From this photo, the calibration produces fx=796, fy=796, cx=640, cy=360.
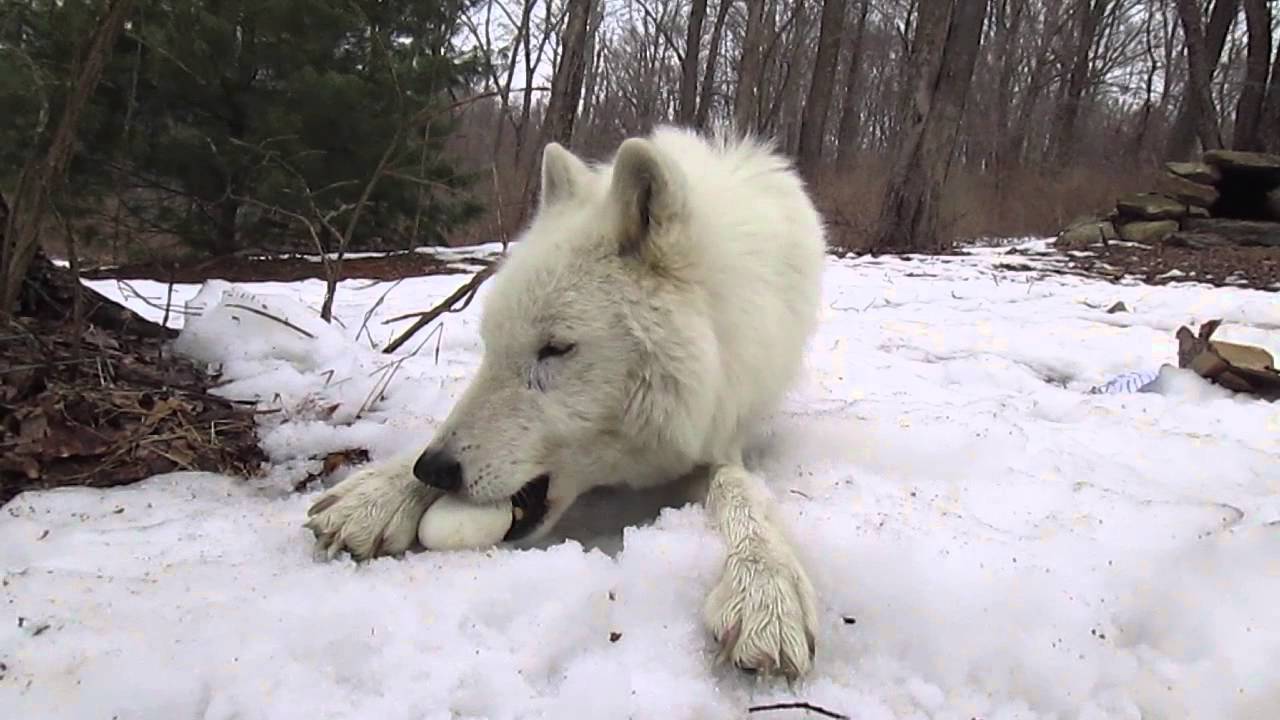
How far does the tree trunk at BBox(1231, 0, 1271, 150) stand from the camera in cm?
1543

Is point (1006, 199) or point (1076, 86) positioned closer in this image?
point (1006, 199)

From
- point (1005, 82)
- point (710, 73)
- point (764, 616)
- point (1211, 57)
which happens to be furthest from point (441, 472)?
point (1005, 82)

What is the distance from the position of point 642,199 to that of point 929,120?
31.4ft

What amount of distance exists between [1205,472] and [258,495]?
9.25 feet

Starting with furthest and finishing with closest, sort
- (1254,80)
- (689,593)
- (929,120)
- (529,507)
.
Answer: (1254,80), (929,120), (529,507), (689,593)

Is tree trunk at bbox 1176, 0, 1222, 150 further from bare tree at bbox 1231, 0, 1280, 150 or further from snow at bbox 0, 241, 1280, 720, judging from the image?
snow at bbox 0, 241, 1280, 720

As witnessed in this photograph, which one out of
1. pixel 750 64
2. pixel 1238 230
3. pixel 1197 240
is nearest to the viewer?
pixel 1197 240

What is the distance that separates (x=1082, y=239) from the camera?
1210cm

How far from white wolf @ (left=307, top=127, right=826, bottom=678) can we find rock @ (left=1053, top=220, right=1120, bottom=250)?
1121 centimetres

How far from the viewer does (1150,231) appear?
1185 centimetres

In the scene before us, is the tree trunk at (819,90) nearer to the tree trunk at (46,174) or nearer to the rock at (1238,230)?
the rock at (1238,230)

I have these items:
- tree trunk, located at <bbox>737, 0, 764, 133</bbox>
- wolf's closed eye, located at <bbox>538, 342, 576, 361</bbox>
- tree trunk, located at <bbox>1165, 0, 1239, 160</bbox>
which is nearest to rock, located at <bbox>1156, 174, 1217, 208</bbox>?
tree trunk, located at <bbox>737, 0, 764, 133</bbox>

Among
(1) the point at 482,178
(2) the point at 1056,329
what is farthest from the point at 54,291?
(1) the point at 482,178

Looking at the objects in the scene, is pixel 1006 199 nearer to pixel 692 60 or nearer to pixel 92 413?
pixel 692 60
